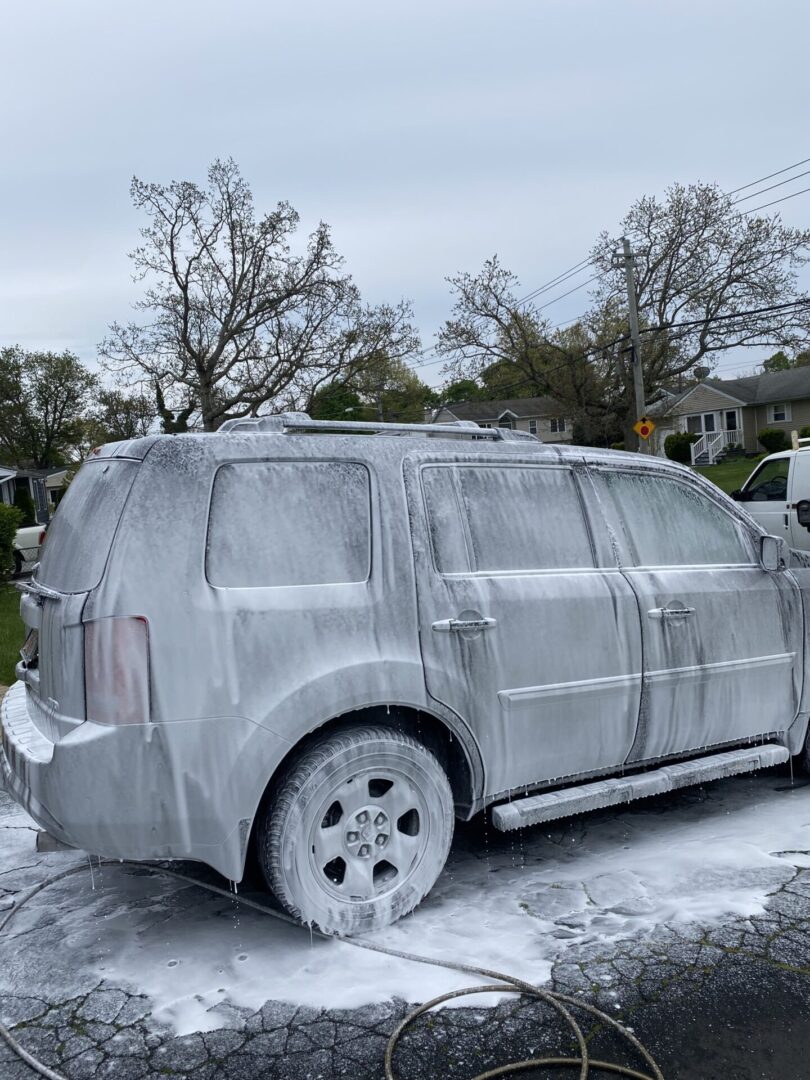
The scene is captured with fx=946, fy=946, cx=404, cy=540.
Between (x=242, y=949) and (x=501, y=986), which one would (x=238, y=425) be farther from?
(x=501, y=986)

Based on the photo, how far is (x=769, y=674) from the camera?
15.0ft

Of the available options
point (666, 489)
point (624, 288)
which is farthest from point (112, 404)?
point (666, 489)

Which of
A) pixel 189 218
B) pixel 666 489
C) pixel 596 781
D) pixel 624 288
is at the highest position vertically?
pixel 189 218

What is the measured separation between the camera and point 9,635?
12.2 metres

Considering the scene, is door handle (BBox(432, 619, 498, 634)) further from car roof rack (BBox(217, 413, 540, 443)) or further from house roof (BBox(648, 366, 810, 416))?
house roof (BBox(648, 366, 810, 416))

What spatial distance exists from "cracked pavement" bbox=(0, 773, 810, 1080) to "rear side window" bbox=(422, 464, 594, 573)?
135cm

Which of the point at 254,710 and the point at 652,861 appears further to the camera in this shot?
the point at 652,861

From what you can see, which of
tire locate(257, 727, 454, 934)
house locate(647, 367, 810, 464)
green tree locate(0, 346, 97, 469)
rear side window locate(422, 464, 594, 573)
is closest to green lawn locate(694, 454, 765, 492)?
house locate(647, 367, 810, 464)

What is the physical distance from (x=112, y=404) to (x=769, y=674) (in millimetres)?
33879

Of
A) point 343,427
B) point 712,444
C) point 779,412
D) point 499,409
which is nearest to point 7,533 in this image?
point 343,427

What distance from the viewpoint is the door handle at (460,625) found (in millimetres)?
3617

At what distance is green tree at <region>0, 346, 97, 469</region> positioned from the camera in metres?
68.3

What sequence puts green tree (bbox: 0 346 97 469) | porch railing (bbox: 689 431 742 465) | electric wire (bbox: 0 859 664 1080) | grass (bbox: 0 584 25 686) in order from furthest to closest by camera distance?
green tree (bbox: 0 346 97 469) < porch railing (bbox: 689 431 742 465) < grass (bbox: 0 584 25 686) < electric wire (bbox: 0 859 664 1080)

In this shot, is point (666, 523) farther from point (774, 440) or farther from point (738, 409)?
point (738, 409)
